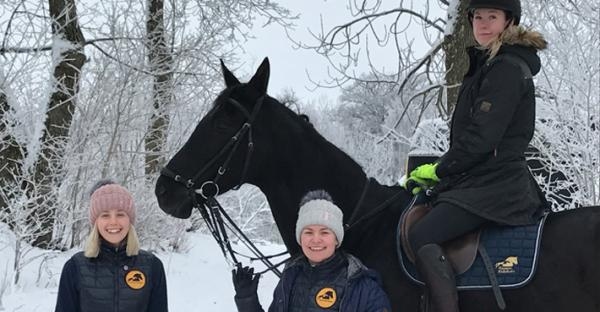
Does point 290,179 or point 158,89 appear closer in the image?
point 290,179

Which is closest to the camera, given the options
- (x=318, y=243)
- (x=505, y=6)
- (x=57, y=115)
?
(x=318, y=243)

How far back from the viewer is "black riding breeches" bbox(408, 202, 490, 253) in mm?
3133

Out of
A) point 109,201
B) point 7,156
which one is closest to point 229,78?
point 109,201

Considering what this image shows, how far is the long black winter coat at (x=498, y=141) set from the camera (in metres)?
3.12

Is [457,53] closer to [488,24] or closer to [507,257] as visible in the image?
[488,24]

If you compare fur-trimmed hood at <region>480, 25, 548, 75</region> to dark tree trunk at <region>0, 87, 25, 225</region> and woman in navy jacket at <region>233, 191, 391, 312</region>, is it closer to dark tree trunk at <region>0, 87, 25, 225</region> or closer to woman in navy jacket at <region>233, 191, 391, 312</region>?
woman in navy jacket at <region>233, 191, 391, 312</region>

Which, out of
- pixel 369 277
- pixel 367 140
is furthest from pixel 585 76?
pixel 367 140

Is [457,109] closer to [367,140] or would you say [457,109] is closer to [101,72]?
[101,72]

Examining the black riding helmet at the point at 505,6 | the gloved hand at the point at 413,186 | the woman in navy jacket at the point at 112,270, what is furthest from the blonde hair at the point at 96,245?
the black riding helmet at the point at 505,6

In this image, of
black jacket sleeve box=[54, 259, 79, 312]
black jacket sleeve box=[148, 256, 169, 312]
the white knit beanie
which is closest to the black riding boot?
the white knit beanie

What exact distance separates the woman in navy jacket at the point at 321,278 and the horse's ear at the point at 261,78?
31.4 inches

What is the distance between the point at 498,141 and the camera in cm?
312

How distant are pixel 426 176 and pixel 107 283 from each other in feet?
5.97

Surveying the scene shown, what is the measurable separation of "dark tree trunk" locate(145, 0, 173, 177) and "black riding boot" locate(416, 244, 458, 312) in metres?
7.27
